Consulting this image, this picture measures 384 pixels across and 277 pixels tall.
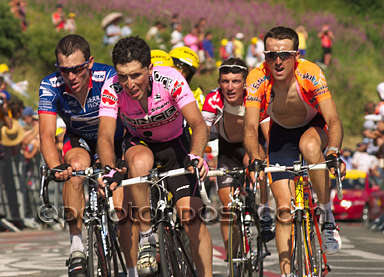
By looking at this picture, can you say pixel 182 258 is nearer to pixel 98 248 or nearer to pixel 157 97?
pixel 98 248

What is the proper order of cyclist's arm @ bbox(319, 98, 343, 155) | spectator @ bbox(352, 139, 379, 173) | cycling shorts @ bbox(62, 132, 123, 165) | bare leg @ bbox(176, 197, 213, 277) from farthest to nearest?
spectator @ bbox(352, 139, 379, 173)
cycling shorts @ bbox(62, 132, 123, 165)
bare leg @ bbox(176, 197, 213, 277)
cyclist's arm @ bbox(319, 98, 343, 155)

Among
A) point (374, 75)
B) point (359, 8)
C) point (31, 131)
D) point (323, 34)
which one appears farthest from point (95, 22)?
point (359, 8)

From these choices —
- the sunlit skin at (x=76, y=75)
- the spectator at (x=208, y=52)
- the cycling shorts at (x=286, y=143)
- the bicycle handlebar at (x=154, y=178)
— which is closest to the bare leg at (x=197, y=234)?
the bicycle handlebar at (x=154, y=178)

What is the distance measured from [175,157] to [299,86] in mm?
1385

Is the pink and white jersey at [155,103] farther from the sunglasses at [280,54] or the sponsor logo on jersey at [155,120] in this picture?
the sunglasses at [280,54]

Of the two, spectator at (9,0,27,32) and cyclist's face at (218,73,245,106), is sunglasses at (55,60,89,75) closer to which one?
cyclist's face at (218,73,245,106)

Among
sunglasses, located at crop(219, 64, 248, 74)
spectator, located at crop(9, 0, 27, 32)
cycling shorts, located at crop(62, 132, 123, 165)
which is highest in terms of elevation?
spectator, located at crop(9, 0, 27, 32)

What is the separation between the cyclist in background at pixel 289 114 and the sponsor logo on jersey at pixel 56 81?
185 centimetres

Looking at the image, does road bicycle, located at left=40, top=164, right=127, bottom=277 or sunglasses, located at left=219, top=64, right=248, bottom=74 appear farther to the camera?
sunglasses, located at left=219, top=64, right=248, bottom=74

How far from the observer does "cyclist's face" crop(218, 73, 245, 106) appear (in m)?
7.63

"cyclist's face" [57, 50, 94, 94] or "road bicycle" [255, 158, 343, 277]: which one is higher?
"cyclist's face" [57, 50, 94, 94]

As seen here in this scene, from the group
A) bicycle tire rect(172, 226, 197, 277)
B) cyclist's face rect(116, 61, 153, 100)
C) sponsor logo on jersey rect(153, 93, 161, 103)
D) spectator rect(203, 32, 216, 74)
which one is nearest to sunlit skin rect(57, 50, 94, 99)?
cyclist's face rect(116, 61, 153, 100)

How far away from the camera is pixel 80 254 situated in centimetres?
605

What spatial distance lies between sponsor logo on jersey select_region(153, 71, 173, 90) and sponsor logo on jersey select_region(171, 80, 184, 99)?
7 centimetres
